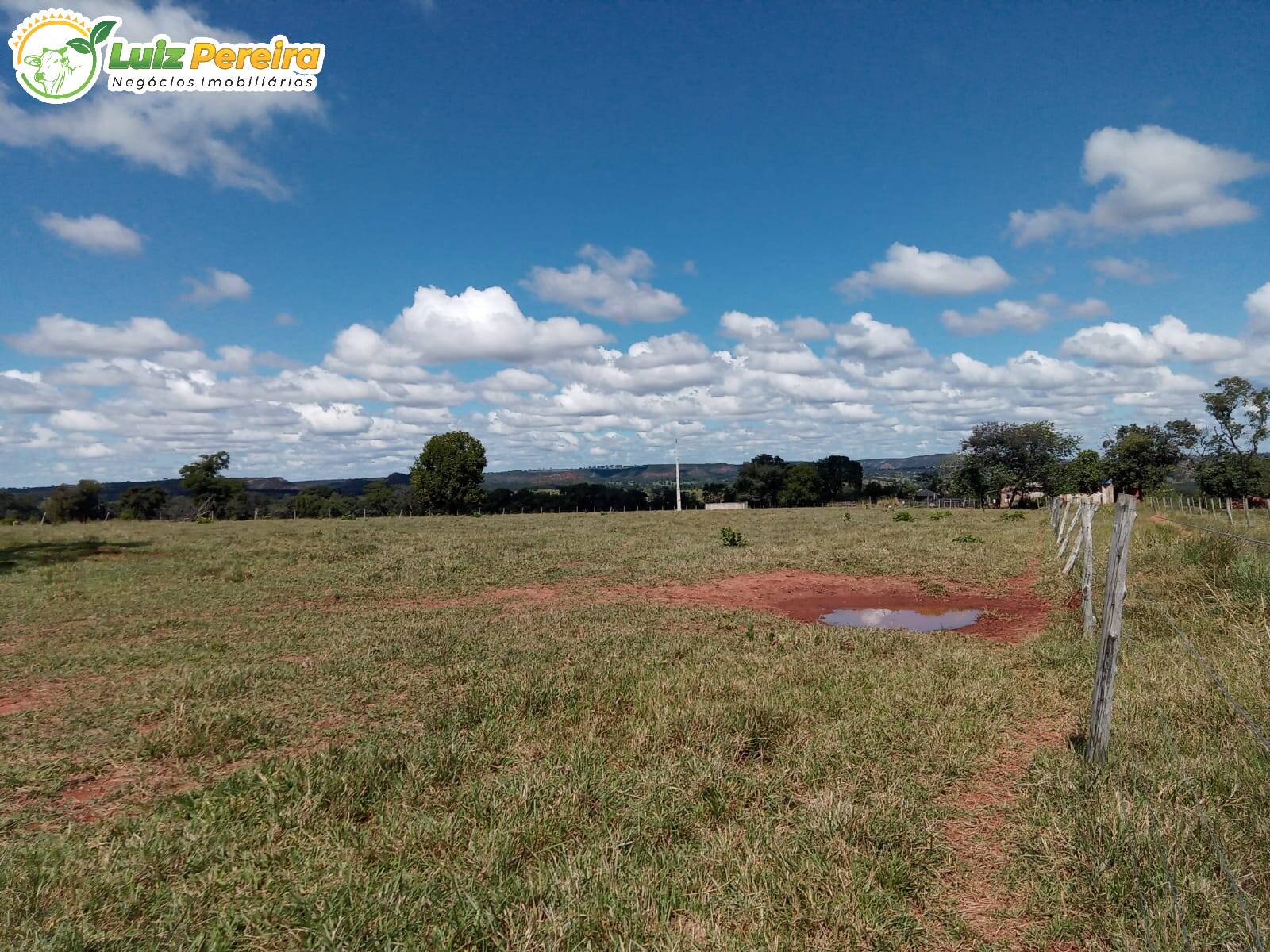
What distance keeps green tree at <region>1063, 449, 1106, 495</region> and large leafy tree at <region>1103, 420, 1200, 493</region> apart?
1851 mm

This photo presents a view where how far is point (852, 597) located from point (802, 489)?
97.6m

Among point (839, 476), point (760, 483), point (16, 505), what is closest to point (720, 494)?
point (760, 483)

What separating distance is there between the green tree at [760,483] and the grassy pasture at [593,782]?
106 m

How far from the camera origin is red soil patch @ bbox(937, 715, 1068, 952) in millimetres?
3707

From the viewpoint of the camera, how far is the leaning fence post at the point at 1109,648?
5148 mm

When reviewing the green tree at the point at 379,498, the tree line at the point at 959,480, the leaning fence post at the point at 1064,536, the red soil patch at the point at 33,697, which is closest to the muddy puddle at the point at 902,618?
the leaning fence post at the point at 1064,536

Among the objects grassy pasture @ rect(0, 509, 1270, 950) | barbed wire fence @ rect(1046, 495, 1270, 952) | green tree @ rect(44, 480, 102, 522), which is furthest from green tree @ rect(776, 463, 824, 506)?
barbed wire fence @ rect(1046, 495, 1270, 952)

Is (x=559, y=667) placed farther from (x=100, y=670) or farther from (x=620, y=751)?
(x=100, y=670)

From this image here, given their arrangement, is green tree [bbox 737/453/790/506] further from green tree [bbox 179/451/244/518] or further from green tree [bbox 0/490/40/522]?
green tree [bbox 0/490/40/522]

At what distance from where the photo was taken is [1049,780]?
5105mm

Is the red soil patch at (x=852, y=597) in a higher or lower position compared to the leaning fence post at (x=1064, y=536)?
lower

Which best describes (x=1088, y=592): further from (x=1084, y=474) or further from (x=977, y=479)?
(x=1084, y=474)

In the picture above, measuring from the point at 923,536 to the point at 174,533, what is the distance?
3426 centimetres

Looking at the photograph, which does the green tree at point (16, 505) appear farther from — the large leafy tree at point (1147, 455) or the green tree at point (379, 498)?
the large leafy tree at point (1147, 455)
